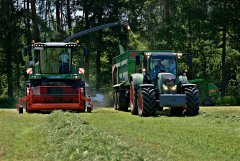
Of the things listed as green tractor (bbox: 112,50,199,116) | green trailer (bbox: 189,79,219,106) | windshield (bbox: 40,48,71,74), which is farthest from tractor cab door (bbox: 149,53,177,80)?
green trailer (bbox: 189,79,219,106)

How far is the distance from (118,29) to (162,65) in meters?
25.5

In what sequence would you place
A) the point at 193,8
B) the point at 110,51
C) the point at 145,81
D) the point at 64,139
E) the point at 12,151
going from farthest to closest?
the point at 110,51 < the point at 193,8 < the point at 145,81 < the point at 64,139 < the point at 12,151

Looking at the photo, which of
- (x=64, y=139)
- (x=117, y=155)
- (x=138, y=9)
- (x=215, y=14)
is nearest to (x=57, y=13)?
(x=138, y=9)

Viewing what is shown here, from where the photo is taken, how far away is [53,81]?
24.9m

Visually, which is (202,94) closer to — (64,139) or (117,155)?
(64,139)

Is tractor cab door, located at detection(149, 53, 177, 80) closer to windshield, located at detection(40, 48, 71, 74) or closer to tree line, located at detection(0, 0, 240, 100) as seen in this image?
windshield, located at detection(40, 48, 71, 74)

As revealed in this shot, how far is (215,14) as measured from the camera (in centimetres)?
4178

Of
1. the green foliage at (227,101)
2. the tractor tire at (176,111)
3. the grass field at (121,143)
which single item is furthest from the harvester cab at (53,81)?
the green foliage at (227,101)

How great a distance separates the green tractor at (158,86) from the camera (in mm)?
20469

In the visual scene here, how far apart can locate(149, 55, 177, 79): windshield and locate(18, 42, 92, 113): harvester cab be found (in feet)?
11.2

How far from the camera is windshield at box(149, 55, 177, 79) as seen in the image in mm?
22344

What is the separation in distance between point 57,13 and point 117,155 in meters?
41.1

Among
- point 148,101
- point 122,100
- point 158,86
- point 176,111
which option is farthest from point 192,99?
point 122,100

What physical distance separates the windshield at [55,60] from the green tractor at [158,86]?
285 centimetres
